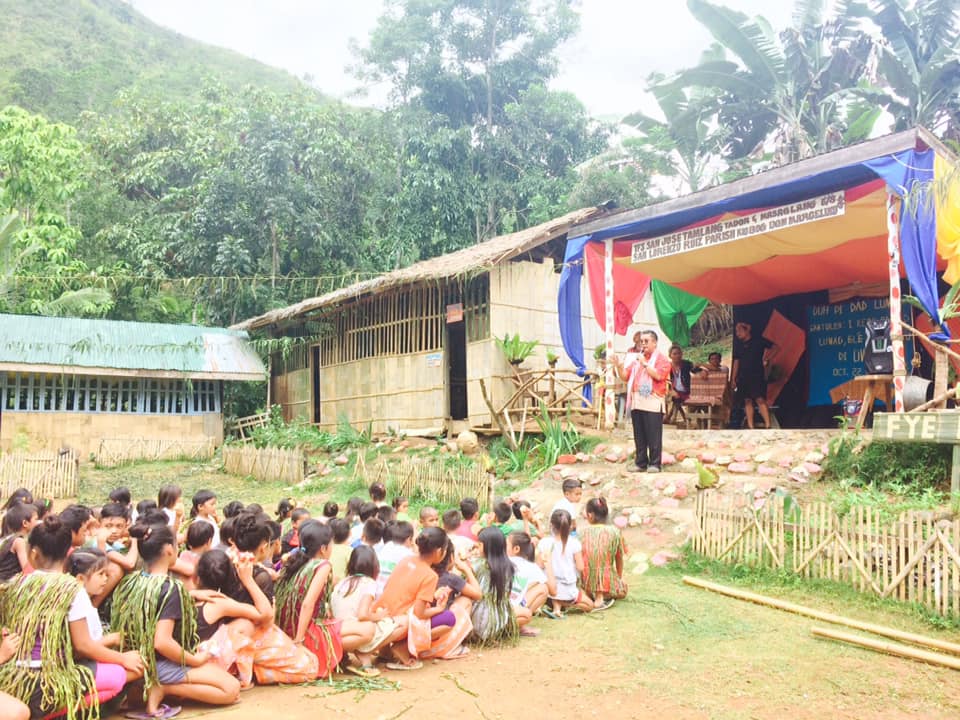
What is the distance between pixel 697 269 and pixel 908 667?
8.43 metres

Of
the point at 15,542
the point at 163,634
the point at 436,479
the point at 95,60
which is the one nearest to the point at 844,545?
the point at 163,634

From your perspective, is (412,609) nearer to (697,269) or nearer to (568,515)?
(568,515)

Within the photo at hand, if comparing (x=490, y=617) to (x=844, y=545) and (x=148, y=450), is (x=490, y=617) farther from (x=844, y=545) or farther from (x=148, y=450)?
(x=148, y=450)

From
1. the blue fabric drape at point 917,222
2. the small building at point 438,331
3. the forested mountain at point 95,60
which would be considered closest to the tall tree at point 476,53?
the forested mountain at point 95,60

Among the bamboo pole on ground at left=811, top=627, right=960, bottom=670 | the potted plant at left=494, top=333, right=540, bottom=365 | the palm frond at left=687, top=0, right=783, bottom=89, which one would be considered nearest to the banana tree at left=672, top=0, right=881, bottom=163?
the palm frond at left=687, top=0, right=783, bottom=89

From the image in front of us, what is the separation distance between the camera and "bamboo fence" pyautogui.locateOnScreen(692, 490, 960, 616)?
5.47 meters

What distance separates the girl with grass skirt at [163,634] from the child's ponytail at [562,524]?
8.75 ft

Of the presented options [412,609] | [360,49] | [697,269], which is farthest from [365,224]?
[412,609]

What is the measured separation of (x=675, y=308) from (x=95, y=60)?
4034 centimetres

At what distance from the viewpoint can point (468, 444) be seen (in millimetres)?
13305

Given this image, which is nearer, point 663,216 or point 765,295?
point 663,216

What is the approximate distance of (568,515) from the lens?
5984mm

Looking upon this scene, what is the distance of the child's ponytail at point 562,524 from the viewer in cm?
593

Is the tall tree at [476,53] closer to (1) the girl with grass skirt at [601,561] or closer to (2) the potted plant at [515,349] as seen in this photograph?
(2) the potted plant at [515,349]
